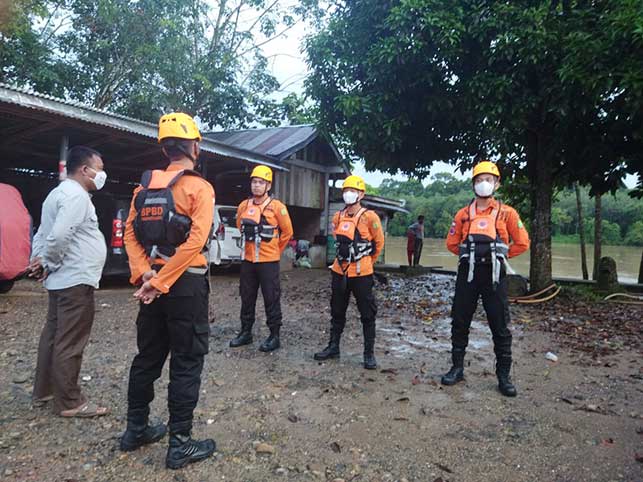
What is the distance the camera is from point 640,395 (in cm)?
397

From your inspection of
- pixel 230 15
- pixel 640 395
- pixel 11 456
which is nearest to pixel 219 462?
pixel 11 456

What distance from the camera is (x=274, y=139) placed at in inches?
599

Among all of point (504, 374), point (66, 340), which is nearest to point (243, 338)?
point (66, 340)

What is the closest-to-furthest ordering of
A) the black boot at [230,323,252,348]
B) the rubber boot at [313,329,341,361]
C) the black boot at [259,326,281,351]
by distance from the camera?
the rubber boot at [313,329,341,361]
the black boot at [259,326,281,351]
the black boot at [230,323,252,348]

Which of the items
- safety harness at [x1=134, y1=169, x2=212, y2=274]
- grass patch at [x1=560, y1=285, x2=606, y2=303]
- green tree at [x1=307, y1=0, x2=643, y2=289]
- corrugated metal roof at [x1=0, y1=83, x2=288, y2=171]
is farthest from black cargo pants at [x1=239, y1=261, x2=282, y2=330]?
grass patch at [x1=560, y1=285, x2=606, y2=303]

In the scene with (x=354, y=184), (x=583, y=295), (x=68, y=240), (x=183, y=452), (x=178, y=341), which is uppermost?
(x=354, y=184)

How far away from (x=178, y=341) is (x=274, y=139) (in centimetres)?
1330

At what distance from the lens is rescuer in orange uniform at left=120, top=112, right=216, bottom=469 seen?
8.20 feet

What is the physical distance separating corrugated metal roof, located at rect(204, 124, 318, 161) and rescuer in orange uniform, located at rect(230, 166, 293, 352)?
25.3ft

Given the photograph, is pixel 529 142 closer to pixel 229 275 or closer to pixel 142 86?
pixel 229 275

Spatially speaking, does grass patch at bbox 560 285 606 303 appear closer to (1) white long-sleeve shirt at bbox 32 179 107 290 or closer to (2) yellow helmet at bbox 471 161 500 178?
(2) yellow helmet at bbox 471 161 500 178

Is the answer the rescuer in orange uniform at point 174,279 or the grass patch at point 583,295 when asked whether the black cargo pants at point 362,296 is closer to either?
the rescuer in orange uniform at point 174,279

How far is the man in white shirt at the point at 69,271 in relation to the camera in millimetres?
3014

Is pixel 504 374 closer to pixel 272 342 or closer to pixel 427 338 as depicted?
pixel 427 338
